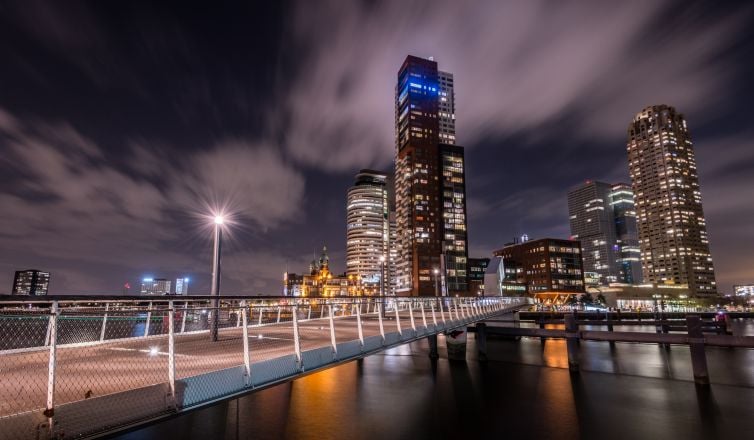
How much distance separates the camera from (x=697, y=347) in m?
25.1

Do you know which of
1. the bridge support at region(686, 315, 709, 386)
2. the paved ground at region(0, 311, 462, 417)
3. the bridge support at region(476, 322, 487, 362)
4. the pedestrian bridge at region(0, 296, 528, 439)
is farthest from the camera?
the bridge support at region(476, 322, 487, 362)

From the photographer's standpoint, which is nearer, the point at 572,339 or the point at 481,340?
the point at 572,339

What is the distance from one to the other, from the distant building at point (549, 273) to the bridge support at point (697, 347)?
5578 inches

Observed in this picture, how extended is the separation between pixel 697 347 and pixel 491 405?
1342 cm

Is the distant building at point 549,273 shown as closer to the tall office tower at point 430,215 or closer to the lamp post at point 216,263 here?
the tall office tower at point 430,215

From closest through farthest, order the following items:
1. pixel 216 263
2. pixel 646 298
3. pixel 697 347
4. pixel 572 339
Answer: pixel 216 263 → pixel 697 347 → pixel 572 339 → pixel 646 298

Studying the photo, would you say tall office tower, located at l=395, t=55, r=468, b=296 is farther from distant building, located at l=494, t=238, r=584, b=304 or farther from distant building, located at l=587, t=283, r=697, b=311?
distant building, located at l=587, t=283, r=697, b=311

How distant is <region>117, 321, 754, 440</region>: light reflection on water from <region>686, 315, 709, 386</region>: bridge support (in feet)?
2.85

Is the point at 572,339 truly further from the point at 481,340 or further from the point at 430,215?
the point at 430,215

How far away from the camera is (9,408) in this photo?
228 inches

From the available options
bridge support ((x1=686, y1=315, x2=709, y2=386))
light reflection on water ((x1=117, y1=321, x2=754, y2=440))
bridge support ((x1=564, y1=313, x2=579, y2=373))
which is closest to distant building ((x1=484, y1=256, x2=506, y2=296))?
light reflection on water ((x1=117, y1=321, x2=754, y2=440))

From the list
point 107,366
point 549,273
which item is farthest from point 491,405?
point 549,273

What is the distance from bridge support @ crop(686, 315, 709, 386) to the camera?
2467 cm

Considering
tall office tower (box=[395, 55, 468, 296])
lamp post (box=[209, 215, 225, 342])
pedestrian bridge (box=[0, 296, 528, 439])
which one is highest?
tall office tower (box=[395, 55, 468, 296])
